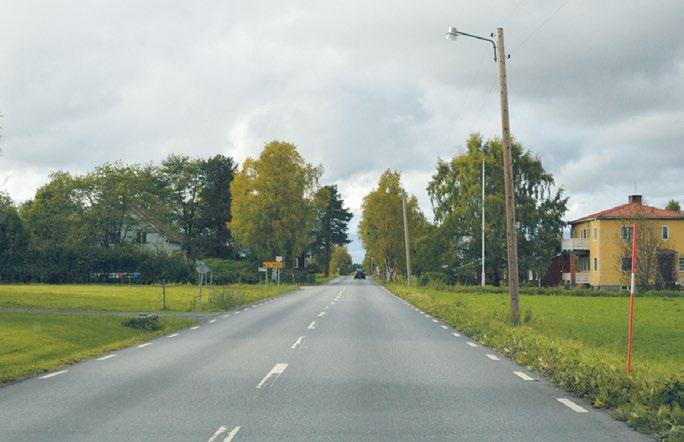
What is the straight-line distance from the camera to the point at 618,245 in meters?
62.4

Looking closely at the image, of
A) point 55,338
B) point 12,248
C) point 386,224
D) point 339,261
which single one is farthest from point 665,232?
point 339,261

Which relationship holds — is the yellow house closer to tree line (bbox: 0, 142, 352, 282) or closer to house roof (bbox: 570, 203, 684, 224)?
house roof (bbox: 570, 203, 684, 224)

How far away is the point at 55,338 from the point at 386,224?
237 ft

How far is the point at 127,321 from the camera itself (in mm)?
20797

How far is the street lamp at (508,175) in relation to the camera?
64.8 feet

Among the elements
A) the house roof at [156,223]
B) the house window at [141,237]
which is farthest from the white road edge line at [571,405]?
the house roof at [156,223]

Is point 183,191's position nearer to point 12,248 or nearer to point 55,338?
point 12,248

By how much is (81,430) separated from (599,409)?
223 inches

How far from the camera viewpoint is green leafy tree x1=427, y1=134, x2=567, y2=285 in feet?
220

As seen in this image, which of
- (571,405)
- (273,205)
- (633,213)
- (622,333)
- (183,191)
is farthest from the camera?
(183,191)

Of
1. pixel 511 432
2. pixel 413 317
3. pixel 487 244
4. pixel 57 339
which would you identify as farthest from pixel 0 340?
pixel 487 244

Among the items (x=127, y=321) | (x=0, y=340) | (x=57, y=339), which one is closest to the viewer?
(x=0, y=340)

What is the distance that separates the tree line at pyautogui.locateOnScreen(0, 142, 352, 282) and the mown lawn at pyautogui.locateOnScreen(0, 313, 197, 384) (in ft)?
170

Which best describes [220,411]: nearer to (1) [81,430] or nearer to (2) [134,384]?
(1) [81,430]
